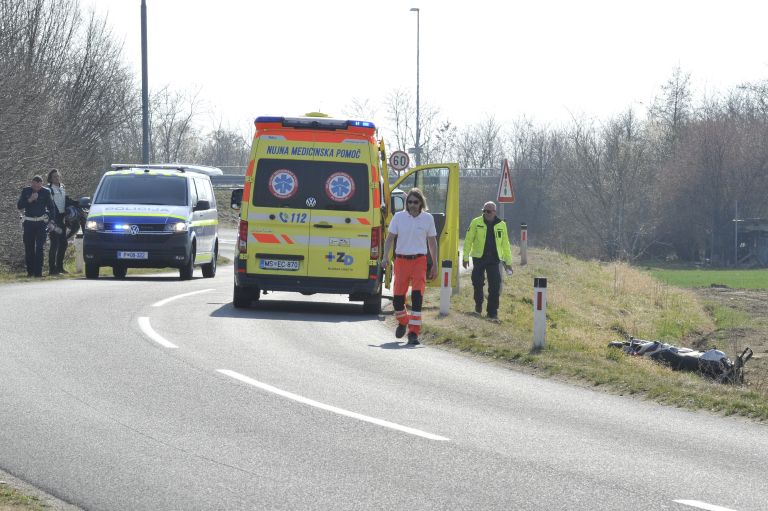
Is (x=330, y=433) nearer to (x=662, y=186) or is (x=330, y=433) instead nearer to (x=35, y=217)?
(x=35, y=217)

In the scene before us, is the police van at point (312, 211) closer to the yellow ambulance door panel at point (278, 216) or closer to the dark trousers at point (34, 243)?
the yellow ambulance door panel at point (278, 216)

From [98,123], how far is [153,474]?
36.5 metres

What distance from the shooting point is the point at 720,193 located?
86.0m

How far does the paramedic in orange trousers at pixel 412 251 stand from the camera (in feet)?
48.9

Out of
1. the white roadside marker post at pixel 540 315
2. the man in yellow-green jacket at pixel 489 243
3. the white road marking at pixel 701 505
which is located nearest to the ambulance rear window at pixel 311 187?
the man in yellow-green jacket at pixel 489 243

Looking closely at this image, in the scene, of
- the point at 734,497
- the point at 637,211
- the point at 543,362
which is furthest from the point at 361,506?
the point at 637,211

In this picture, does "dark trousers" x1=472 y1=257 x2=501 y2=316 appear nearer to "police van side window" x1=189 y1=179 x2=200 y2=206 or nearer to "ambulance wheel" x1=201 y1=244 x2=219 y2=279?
"police van side window" x1=189 y1=179 x2=200 y2=206

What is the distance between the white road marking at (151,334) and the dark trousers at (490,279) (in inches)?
222

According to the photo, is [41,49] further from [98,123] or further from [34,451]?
[34,451]

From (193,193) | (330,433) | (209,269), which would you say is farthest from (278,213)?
(330,433)

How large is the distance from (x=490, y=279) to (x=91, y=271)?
29.4 feet

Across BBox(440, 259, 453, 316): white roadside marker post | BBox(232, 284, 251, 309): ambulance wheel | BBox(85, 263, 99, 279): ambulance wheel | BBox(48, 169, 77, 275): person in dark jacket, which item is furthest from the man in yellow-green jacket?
BBox(48, 169, 77, 275): person in dark jacket

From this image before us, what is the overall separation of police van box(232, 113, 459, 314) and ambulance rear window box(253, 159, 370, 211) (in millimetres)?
14

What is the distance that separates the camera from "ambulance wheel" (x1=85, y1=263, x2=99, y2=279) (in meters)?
24.3
